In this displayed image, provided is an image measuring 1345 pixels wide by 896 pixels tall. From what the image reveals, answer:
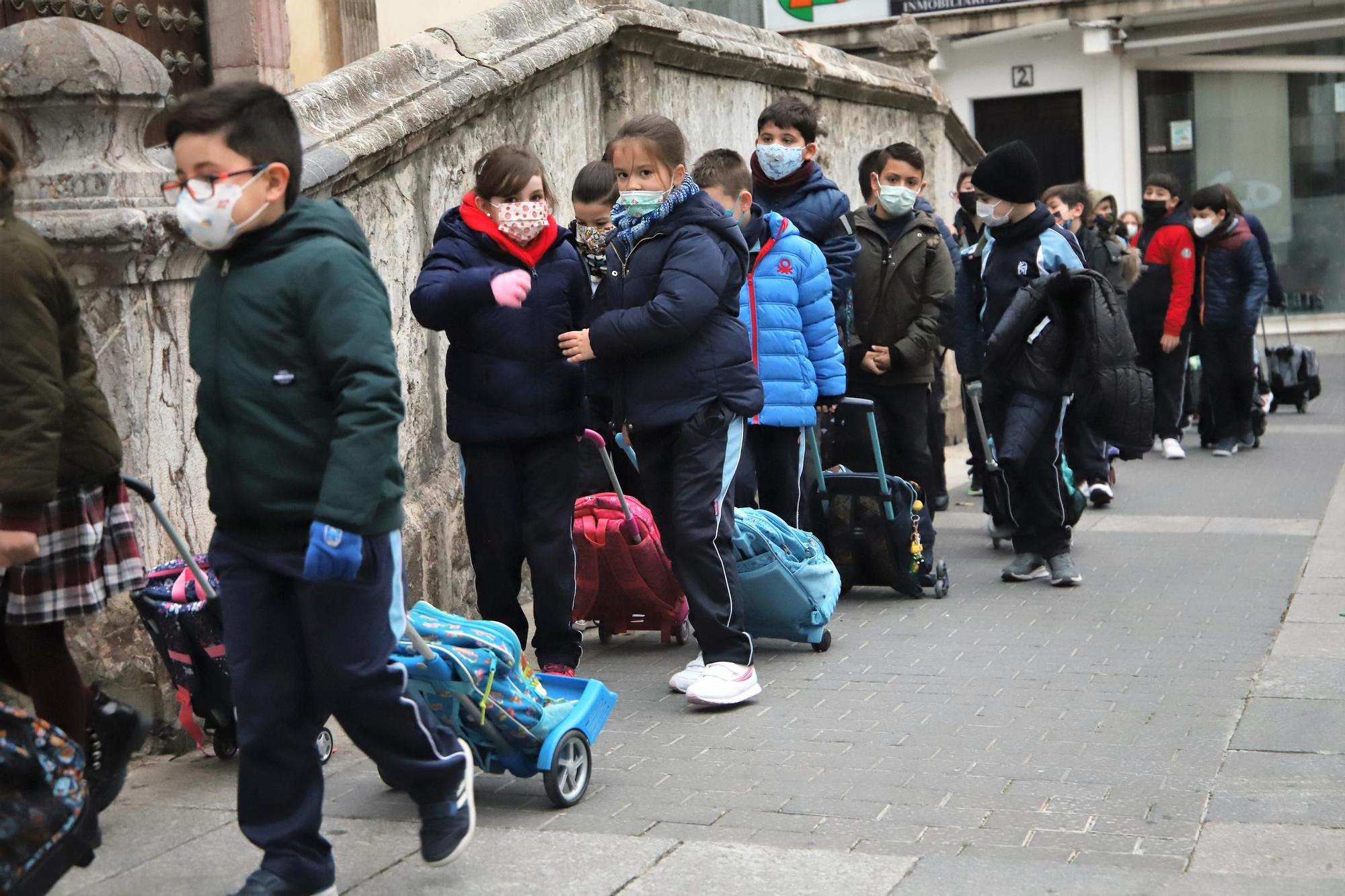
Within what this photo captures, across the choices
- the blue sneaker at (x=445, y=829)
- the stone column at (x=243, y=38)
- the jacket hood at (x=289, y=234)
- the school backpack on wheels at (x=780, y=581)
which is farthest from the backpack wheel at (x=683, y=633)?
the stone column at (x=243, y=38)

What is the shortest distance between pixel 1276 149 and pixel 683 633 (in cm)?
1797

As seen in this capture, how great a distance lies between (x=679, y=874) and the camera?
13.4 ft

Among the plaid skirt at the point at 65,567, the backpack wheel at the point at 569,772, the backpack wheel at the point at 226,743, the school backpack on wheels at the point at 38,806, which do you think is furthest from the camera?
the backpack wheel at the point at 226,743

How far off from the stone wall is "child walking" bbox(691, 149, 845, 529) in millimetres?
1243

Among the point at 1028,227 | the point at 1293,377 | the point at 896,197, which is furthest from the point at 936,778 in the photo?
the point at 1293,377

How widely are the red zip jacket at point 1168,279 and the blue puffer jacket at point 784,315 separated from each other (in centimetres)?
611

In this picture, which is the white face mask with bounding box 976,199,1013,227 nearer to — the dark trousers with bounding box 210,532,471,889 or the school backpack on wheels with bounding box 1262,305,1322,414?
the dark trousers with bounding box 210,532,471,889

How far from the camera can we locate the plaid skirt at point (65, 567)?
4246mm

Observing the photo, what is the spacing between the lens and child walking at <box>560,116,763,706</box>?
221 inches

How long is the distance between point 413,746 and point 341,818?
2.60 ft

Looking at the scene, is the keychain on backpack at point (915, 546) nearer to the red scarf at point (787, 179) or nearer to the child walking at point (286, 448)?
the red scarf at point (787, 179)

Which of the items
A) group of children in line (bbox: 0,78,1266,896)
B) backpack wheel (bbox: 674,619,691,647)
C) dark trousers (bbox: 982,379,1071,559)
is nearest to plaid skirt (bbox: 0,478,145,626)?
group of children in line (bbox: 0,78,1266,896)

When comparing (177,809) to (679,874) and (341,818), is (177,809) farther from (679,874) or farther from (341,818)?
(679,874)

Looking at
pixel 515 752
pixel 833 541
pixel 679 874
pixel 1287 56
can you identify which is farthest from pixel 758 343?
pixel 1287 56
